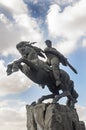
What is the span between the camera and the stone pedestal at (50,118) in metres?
13.9

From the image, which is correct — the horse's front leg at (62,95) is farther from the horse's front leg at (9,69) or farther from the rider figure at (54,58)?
the horse's front leg at (9,69)

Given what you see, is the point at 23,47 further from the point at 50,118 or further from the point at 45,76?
the point at 50,118

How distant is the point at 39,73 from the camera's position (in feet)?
47.3

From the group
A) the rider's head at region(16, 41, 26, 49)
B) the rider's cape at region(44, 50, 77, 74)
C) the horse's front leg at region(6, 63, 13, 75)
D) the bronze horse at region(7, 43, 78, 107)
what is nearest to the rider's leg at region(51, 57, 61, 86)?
the bronze horse at region(7, 43, 78, 107)

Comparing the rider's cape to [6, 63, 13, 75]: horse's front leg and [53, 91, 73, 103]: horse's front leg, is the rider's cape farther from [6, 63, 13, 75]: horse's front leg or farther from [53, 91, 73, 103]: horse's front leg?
[6, 63, 13, 75]: horse's front leg

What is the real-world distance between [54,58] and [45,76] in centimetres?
81

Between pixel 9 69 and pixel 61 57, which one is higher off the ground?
pixel 61 57

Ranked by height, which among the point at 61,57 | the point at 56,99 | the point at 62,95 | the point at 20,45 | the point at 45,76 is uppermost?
the point at 20,45

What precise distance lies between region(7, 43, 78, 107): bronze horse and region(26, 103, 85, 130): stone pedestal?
404 mm

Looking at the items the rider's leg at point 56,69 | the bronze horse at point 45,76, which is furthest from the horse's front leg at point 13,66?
the rider's leg at point 56,69

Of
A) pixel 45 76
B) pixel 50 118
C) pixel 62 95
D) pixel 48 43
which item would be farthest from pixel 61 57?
pixel 50 118

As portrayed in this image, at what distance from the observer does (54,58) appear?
14.9 m

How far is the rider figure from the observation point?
572 inches

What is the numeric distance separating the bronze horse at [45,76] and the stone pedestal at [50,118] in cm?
40
